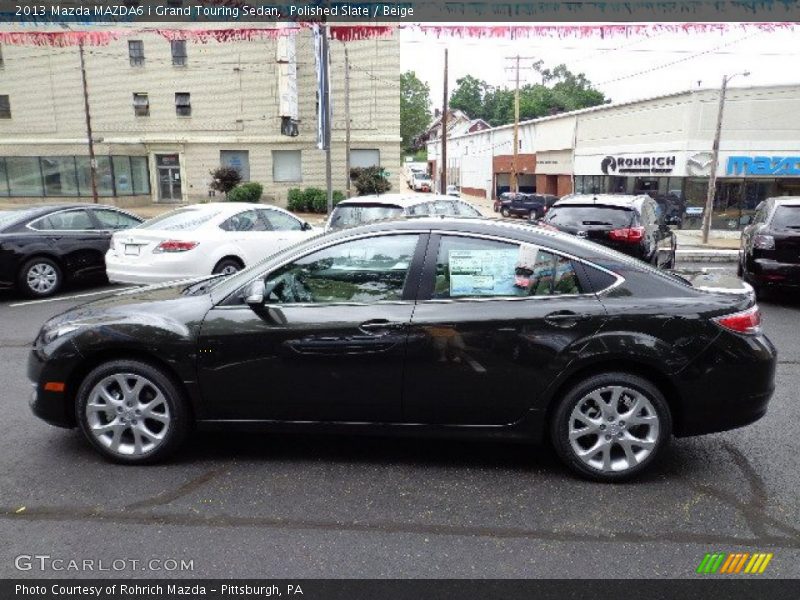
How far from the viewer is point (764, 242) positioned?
831cm

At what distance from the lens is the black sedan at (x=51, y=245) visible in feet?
28.8

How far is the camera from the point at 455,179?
68625 mm

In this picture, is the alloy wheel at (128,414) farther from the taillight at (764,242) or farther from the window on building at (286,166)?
the window on building at (286,166)

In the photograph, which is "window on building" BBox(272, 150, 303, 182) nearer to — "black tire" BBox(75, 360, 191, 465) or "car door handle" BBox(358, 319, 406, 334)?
"black tire" BBox(75, 360, 191, 465)

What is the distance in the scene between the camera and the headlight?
3.71 m

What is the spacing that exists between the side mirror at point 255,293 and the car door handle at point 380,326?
596 millimetres

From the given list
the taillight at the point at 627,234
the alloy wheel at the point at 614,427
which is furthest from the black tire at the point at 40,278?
the alloy wheel at the point at 614,427

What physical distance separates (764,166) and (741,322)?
25.9 meters

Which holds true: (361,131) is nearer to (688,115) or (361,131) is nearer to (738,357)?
(688,115)

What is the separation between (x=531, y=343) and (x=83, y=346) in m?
2.65

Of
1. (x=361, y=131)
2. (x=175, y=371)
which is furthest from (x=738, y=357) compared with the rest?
(x=361, y=131)

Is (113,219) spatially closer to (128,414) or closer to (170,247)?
(170,247)

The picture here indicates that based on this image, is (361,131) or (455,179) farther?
(455,179)

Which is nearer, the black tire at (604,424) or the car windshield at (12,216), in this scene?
the black tire at (604,424)
